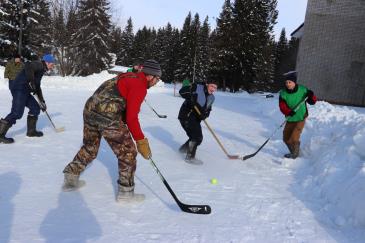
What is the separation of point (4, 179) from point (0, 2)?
88.9 feet

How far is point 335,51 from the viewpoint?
19.6 metres

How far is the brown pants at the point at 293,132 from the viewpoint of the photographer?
688cm

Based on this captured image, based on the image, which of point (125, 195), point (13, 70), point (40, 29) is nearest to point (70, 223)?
point (125, 195)

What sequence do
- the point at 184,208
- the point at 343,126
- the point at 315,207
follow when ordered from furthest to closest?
the point at 343,126 → the point at 315,207 → the point at 184,208

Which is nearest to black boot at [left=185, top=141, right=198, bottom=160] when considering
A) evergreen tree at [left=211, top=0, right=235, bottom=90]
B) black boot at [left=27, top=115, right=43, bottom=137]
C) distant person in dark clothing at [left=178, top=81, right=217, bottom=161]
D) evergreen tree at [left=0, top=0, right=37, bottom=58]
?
distant person in dark clothing at [left=178, top=81, right=217, bottom=161]

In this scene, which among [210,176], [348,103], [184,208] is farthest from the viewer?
[348,103]

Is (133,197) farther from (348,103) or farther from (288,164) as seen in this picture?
(348,103)

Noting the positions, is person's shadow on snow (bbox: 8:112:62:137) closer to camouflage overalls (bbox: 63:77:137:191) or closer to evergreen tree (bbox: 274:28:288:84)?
camouflage overalls (bbox: 63:77:137:191)

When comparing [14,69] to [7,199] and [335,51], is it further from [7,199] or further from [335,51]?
[335,51]

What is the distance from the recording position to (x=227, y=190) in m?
5.18

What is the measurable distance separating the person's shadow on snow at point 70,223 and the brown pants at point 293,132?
4044 millimetres

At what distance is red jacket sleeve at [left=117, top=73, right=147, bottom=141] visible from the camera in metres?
3.97

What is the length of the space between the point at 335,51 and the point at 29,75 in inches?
663

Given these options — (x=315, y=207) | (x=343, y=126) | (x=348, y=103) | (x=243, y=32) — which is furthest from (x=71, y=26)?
(x=315, y=207)
